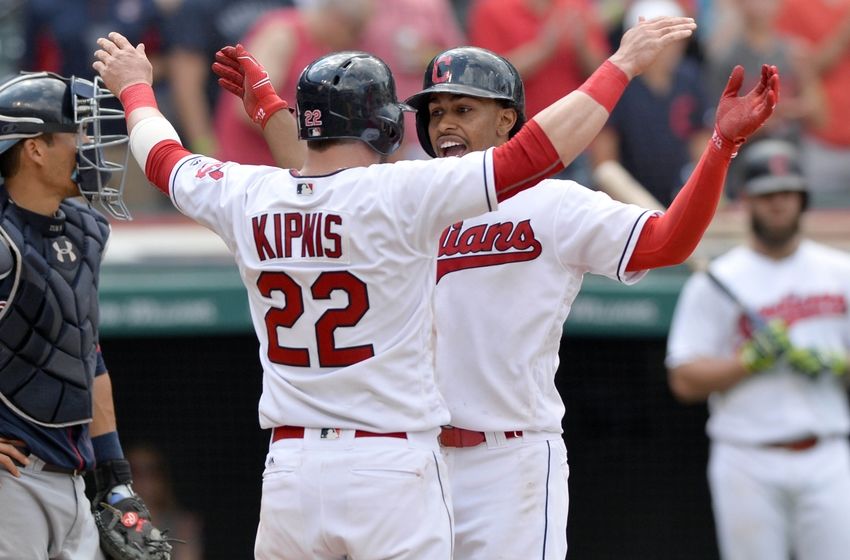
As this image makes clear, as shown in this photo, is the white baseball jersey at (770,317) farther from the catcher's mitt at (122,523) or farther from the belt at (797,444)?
the catcher's mitt at (122,523)

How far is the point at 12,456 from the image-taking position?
146 inches

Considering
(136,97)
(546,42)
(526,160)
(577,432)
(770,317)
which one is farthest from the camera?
(577,432)

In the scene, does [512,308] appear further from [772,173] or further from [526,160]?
[772,173]

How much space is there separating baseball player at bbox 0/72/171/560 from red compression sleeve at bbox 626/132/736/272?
1.45 metres

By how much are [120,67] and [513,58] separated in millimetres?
3752

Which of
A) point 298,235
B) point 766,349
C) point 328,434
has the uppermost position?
point 298,235

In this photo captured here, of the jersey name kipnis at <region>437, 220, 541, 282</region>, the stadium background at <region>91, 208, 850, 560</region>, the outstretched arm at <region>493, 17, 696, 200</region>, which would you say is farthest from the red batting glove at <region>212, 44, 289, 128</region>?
the stadium background at <region>91, 208, 850, 560</region>

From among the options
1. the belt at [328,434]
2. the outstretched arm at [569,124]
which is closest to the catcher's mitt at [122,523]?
the belt at [328,434]

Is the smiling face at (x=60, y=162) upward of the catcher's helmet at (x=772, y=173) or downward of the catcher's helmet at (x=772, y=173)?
upward

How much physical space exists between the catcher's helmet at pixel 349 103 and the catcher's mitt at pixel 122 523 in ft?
4.07

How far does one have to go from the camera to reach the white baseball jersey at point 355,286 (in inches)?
126

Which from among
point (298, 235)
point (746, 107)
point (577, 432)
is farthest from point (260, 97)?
point (577, 432)

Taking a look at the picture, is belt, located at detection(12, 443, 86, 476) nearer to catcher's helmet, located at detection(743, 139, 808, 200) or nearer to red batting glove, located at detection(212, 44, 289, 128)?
red batting glove, located at detection(212, 44, 289, 128)

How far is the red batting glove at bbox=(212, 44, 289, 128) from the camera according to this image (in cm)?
384
